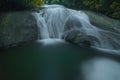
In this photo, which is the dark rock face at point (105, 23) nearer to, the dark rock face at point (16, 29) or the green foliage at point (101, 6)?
the green foliage at point (101, 6)

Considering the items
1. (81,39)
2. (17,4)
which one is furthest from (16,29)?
(81,39)

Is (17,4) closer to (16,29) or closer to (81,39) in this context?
(16,29)

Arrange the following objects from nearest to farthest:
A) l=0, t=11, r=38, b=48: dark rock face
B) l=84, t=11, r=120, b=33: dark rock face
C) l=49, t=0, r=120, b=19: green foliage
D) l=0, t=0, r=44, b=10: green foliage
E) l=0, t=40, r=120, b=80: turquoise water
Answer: l=0, t=40, r=120, b=80: turquoise water → l=0, t=11, r=38, b=48: dark rock face → l=84, t=11, r=120, b=33: dark rock face → l=0, t=0, r=44, b=10: green foliage → l=49, t=0, r=120, b=19: green foliage

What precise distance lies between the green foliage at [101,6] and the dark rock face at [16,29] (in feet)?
12.3

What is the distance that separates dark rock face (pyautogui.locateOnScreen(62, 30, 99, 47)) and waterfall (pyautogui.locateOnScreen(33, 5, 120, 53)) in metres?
0.09

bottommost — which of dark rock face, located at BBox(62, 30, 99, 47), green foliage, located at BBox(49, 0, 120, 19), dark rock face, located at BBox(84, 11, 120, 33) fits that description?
dark rock face, located at BBox(62, 30, 99, 47)

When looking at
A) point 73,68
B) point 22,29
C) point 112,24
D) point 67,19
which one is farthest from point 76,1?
point 73,68

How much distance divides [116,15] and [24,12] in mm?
4518

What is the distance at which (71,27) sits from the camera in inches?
286

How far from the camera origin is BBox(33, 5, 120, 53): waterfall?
6.26 meters

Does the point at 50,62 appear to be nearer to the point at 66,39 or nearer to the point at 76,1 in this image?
the point at 66,39

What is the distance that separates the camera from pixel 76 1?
1005 centimetres

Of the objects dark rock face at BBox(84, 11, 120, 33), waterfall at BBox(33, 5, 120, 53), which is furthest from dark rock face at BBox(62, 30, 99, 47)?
dark rock face at BBox(84, 11, 120, 33)

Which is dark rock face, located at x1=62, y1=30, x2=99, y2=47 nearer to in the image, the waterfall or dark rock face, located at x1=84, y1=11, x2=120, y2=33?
the waterfall
